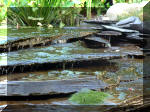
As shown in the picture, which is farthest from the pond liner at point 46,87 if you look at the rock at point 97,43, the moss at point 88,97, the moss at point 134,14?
the moss at point 134,14

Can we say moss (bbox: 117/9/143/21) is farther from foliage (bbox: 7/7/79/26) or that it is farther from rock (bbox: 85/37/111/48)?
rock (bbox: 85/37/111/48)

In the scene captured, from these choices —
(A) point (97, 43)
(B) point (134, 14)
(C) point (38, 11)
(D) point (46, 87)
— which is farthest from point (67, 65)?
(B) point (134, 14)

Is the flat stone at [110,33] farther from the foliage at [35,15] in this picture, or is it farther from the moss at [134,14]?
the moss at [134,14]

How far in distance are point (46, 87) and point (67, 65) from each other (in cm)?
85

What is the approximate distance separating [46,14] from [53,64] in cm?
265

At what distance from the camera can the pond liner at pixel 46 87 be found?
2.32 metres

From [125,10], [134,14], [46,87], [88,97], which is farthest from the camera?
[125,10]

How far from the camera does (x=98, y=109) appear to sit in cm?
207

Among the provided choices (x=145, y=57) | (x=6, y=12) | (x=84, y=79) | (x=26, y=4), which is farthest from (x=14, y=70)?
(x=6, y=12)

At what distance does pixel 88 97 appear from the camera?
2191 mm

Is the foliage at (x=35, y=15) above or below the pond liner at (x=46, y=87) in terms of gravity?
above

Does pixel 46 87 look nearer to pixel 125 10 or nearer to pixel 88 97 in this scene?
pixel 88 97

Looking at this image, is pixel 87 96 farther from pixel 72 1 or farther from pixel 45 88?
pixel 72 1

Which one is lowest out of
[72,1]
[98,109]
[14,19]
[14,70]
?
[98,109]
